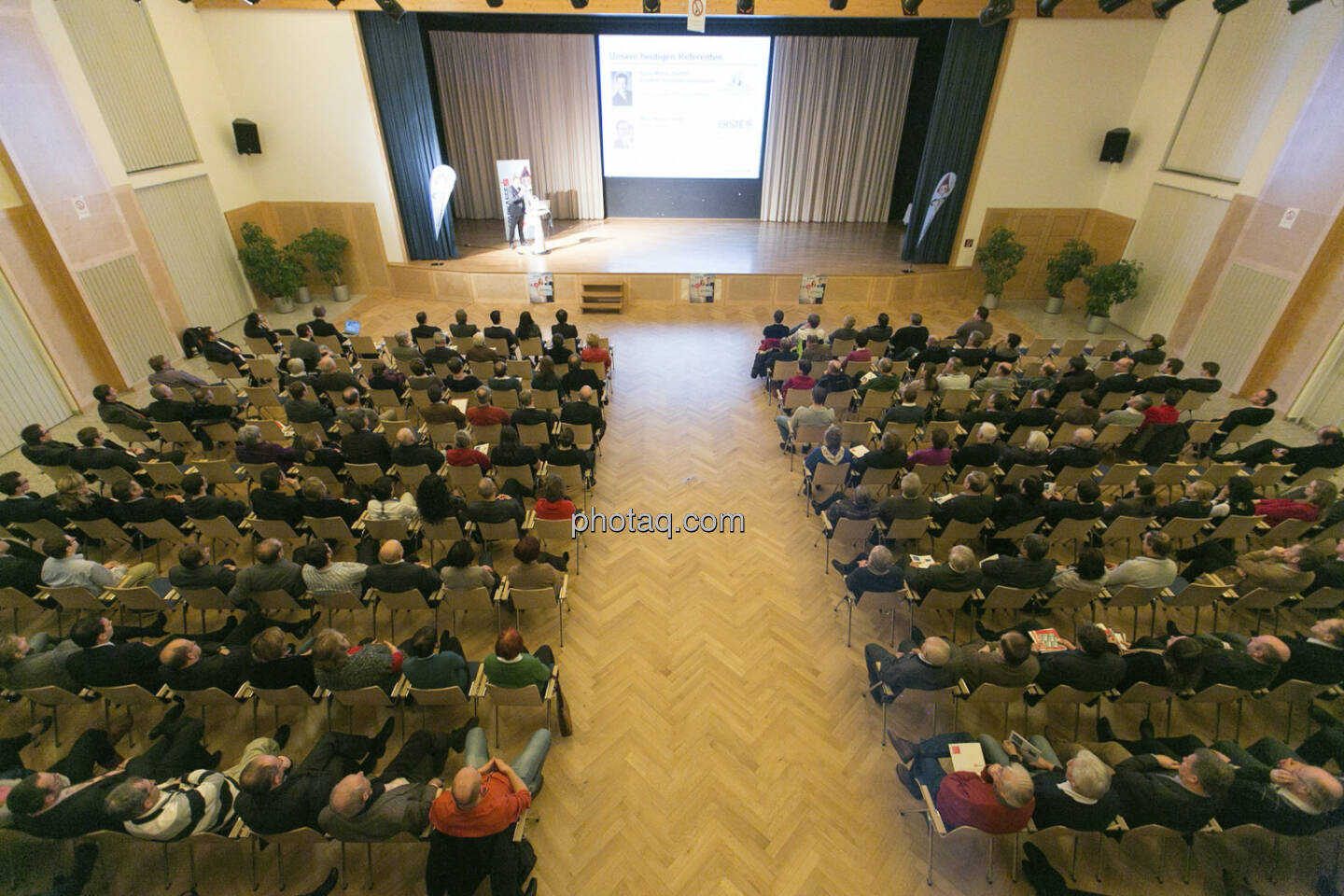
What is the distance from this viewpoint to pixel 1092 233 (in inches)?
500

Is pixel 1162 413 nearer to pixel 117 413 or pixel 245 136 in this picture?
pixel 117 413

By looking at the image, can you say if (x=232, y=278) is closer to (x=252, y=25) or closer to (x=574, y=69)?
(x=252, y=25)

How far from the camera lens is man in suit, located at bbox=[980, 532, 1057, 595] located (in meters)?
4.49

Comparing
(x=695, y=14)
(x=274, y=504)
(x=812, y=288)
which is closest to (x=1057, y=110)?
(x=812, y=288)

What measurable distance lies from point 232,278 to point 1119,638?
14749 mm

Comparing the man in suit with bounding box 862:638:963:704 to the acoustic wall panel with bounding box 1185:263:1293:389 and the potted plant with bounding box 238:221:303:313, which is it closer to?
the acoustic wall panel with bounding box 1185:263:1293:389

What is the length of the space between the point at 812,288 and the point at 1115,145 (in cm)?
643

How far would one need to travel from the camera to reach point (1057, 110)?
11.8 metres

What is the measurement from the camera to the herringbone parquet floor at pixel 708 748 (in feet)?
11.9

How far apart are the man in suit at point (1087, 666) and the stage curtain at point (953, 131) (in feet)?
35.9

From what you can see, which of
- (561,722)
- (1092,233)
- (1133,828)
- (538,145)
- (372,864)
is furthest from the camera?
(538,145)

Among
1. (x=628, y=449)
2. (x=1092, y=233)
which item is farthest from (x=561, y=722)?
(x=1092, y=233)

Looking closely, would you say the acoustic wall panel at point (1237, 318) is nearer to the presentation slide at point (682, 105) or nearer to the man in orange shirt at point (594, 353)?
the man in orange shirt at point (594, 353)

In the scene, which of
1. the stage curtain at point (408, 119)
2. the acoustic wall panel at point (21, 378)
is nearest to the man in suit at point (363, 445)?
the acoustic wall panel at point (21, 378)
